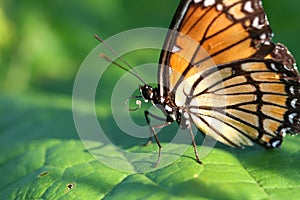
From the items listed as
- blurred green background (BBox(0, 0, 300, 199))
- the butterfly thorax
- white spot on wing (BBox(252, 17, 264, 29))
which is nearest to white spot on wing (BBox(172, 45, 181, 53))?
the butterfly thorax

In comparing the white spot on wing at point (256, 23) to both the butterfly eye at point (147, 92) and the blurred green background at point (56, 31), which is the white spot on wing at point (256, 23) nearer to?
the butterfly eye at point (147, 92)

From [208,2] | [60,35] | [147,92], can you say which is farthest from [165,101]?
[60,35]

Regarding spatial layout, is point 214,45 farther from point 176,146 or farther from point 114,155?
point 114,155

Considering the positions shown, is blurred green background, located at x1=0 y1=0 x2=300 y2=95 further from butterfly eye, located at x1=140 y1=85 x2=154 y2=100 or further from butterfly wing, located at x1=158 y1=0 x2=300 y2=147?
butterfly wing, located at x1=158 y1=0 x2=300 y2=147

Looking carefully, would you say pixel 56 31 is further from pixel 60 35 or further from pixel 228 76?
pixel 228 76

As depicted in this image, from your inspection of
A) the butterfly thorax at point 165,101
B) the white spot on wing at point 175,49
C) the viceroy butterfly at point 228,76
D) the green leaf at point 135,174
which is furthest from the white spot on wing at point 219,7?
the green leaf at point 135,174

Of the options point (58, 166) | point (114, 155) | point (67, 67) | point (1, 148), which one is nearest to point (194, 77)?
point (114, 155)
